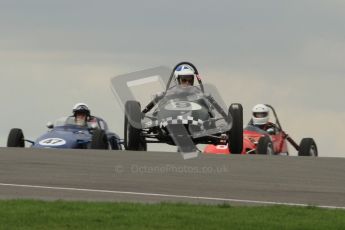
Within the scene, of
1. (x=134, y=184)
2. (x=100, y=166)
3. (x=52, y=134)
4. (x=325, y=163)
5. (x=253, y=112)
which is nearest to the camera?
(x=134, y=184)

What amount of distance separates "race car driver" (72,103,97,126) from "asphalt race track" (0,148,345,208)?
30.3ft

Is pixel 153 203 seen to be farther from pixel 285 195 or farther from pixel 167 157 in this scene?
pixel 167 157

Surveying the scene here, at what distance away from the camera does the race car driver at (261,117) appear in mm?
35375

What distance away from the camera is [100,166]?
68.8ft

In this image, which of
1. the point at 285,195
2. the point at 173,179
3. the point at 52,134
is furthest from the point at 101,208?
the point at 52,134

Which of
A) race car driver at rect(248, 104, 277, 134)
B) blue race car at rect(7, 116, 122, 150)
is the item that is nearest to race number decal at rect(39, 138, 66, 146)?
blue race car at rect(7, 116, 122, 150)

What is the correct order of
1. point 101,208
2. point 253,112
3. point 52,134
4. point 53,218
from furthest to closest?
point 253,112 < point 52,134 < point 101,208 < point 53,218

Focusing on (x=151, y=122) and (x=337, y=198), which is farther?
(x=151, y=122)

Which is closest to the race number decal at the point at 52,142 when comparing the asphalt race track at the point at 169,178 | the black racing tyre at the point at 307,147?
the black racing tyre at the point at 307,147

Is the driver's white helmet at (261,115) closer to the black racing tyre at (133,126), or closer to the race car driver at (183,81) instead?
the race car driver at (183,81)

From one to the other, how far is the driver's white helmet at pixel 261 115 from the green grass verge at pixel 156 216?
20.6m

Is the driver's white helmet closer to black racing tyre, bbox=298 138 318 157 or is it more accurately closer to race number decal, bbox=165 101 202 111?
black racing tyre, bbox=298 138 318 157

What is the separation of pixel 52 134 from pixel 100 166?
1196cm

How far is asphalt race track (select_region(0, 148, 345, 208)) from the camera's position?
16.3 metres
